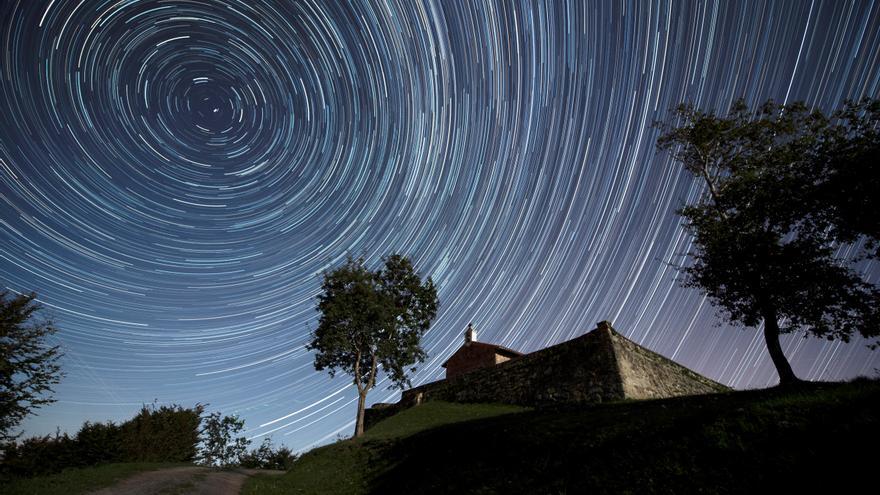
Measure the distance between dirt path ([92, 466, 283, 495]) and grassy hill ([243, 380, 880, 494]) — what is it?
7087mm

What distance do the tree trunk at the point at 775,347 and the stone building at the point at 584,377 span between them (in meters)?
6.26

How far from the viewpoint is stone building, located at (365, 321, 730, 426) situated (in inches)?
780

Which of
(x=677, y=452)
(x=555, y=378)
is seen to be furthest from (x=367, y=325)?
(x=677, y=452)

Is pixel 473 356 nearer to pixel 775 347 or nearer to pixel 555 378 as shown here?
pixel 555 378

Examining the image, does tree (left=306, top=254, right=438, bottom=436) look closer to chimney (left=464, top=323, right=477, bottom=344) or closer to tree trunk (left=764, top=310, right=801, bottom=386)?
chimney (left=464, top=323, right=477, bottom=344)

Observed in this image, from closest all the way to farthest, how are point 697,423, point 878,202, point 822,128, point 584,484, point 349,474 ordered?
point 584,484
point 697,423
point 878,202
point 349,474
point 822,128

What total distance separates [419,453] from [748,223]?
20.2 metres

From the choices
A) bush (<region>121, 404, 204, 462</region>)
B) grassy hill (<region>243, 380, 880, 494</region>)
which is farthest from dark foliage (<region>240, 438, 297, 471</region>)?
grassy hill (<region>243, 380, 880, 494</region>)

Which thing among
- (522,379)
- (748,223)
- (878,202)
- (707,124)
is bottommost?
(522,379)

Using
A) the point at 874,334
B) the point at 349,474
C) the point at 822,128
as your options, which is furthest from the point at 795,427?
the point at 822,128

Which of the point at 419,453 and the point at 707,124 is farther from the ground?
the point at 707,124

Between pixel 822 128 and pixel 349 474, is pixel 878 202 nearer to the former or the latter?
pixel 822 128

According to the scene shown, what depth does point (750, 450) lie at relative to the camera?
596 cm

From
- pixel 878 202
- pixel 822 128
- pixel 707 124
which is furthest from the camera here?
pixel 707 124
